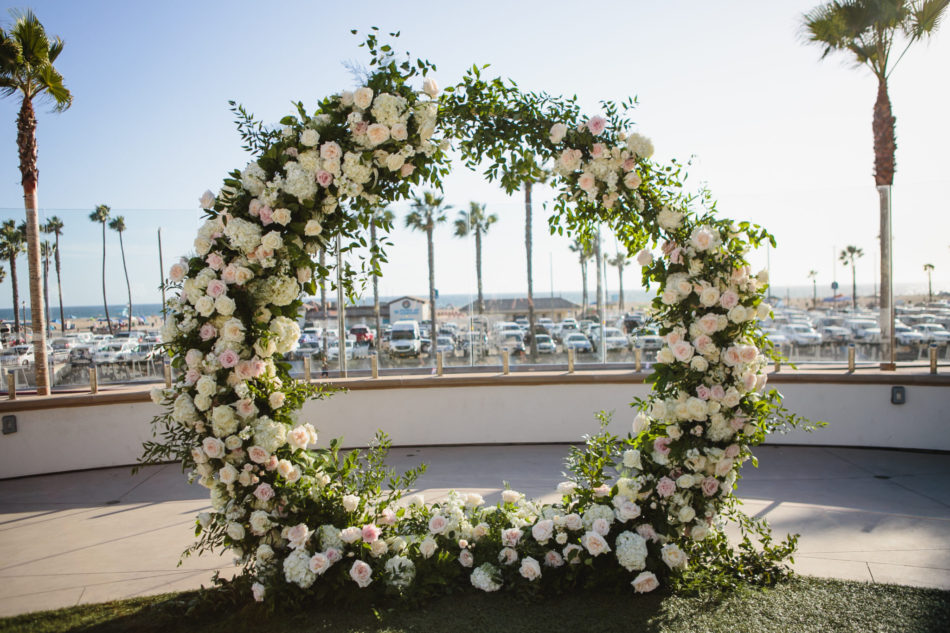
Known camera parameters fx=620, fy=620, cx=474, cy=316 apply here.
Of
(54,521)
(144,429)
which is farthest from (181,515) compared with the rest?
(144,429)

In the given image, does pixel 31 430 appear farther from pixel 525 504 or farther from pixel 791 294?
pixel 791 294

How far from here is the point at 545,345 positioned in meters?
8.70

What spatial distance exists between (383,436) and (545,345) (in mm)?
5004

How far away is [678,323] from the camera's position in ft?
12.4

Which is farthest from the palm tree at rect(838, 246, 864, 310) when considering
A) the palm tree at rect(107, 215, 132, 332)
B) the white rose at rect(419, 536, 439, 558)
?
the palm tree at rect(107, 215, 132, 332)

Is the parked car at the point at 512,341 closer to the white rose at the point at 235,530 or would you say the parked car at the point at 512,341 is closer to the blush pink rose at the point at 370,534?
the blush pink rose at the point at 370,534

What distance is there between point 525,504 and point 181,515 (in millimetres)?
3290

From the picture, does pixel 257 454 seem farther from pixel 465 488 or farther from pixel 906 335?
pixel 906 335

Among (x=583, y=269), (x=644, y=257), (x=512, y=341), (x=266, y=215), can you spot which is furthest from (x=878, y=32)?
(x=266, y=215)

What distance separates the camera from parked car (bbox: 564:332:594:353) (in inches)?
337

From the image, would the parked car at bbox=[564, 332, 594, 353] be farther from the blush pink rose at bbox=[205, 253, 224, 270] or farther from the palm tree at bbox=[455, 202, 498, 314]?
the blush pink rose at bbox=[205, 253, 224, 270]

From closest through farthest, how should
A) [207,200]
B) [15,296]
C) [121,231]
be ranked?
1. [207,200]
2. [15,296]
3. [121,231]

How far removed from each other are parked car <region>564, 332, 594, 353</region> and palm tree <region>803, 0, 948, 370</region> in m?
6.45

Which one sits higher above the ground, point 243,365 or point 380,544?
point 243,365
